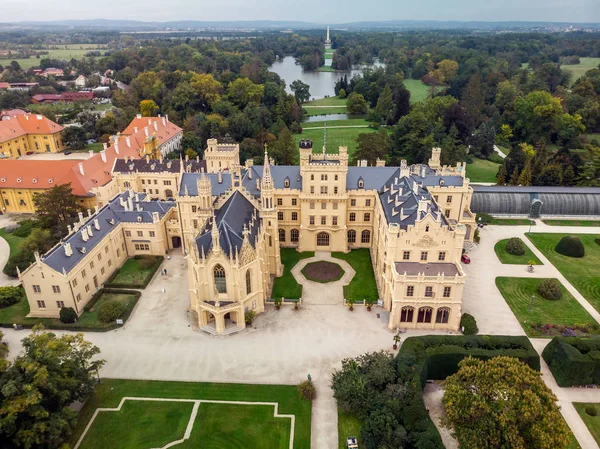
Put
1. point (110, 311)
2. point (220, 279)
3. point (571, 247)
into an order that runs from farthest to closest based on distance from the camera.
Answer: point (571, 247) → point (110, 311) → point (220, 279)

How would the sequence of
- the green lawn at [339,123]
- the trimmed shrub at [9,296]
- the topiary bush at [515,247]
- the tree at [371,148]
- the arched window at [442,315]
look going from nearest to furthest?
the arched window at [442,315], the trimmed shrub at [9,296], the topiary bush at [515,247], the tree at [371,148], the green lawn at [339,123]

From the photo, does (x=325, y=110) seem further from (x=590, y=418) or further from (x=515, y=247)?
(x=590, y=418)

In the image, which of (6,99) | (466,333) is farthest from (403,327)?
(6,99)

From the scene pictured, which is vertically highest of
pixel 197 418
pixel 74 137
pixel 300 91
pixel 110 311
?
pixel 300 91

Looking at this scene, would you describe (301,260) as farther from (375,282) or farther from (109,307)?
(109,307)

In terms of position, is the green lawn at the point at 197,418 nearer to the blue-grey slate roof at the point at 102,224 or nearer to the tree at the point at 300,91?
the blue-grey slate roof at the point at 102,224

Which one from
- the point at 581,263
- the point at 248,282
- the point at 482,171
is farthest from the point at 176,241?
the point at 482,171

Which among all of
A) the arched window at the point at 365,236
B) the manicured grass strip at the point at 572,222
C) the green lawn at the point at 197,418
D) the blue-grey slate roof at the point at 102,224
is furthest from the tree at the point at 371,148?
the green lawn at the point at 197,418
